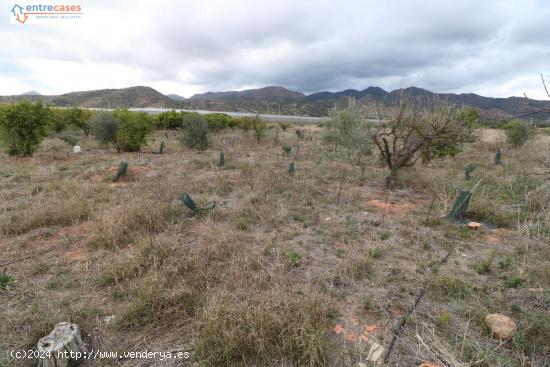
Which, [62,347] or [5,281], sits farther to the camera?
[5,281]

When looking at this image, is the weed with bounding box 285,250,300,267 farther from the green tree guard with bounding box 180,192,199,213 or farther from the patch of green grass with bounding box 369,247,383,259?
the green tree guard with bounding box 180,192,199,213

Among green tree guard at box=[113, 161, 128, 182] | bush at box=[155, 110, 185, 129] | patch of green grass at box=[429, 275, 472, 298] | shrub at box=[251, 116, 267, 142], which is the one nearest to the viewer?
patch of green grass at box=[429, 275, 472, 298]

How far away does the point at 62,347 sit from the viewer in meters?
1.77

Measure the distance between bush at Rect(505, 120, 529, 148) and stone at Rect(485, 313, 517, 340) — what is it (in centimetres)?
1370

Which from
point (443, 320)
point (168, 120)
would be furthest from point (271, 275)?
point (168, 120)

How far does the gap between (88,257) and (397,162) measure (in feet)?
22.3

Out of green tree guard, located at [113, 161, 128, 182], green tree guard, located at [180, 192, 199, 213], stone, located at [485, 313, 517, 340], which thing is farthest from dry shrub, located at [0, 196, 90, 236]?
stone, located at [485, 313, 517, 340]

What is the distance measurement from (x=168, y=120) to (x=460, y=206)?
20.6 metres

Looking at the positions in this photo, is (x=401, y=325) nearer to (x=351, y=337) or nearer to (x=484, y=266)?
(x=351, y=337)

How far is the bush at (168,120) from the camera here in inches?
813

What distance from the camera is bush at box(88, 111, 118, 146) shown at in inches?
460

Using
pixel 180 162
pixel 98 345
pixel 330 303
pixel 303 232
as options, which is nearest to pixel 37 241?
pixel 98 345

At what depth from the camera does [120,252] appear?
10.6ft

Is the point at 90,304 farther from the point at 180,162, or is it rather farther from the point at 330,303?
the point at 180,162
